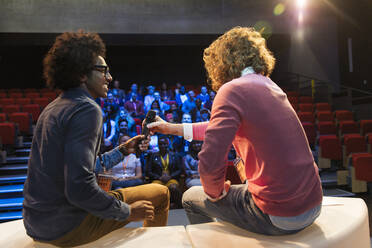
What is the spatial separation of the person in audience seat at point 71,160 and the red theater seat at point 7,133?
13.5 ft

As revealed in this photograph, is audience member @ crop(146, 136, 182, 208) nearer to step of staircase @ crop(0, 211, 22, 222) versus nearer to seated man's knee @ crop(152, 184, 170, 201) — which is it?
step of staircase @ crop(0, 211, 22, 222)

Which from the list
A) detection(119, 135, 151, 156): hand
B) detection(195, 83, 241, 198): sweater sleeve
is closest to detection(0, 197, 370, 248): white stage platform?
detection(195, 83, 241, 198): sweater sleeve

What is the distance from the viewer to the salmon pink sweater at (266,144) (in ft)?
3.48

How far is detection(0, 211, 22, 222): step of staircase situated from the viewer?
128 inches

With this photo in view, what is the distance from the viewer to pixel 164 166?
4.09m

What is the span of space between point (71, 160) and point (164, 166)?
124 inches

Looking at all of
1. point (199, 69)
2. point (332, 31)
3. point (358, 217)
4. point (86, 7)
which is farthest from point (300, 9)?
point (358, 217)

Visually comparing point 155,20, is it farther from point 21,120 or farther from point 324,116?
point 324,116

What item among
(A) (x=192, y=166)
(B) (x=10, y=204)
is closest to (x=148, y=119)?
(A) (x=192, y=166)

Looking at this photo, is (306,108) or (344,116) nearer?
(344,116)

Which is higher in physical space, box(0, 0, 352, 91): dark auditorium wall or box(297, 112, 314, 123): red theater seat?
box(0, 0, 352, 91): dark auditorium wall

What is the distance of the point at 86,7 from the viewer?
878cm

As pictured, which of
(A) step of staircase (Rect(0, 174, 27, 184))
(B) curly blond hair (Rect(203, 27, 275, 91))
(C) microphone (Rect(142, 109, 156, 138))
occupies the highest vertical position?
(B) curly blond hair (Rect(203, 27, 275, 91))

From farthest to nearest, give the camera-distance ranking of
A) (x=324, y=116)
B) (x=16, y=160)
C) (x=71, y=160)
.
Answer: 1. (x=324, y=116)
2. (x=16, y=160)
3. (x=71, y=160)
